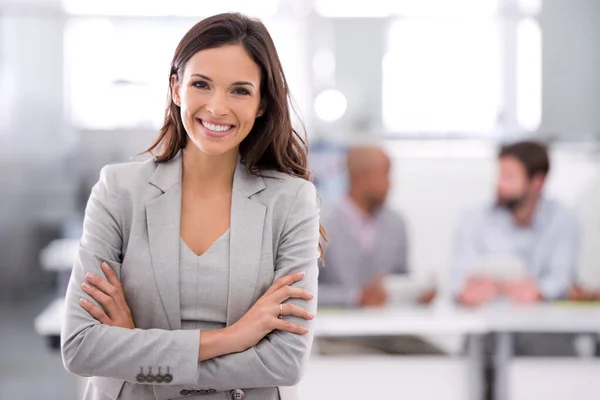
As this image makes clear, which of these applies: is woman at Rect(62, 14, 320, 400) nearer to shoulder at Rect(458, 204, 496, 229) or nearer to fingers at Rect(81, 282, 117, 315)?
fingers at Rect(81, 282, 117, 315)

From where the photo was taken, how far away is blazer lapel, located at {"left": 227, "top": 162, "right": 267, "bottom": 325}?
1582 mm

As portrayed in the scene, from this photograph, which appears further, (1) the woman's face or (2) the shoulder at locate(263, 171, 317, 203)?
(2) the shoulder at locate(263, 171, 317, 203)

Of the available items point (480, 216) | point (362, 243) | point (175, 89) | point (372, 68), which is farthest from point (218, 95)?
point (372, 68)

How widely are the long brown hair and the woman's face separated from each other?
23mm

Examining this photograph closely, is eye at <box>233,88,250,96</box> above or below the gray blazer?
above

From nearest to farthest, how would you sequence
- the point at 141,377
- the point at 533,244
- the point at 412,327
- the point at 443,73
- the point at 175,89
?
the point at 141,377 → the point at 175,89 → the point at 412,327 → the point at 533,244 → the point at 443,73

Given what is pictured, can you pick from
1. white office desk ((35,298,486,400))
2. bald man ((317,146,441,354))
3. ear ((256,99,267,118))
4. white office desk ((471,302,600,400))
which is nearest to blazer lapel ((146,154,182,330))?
ear ((256,99,267,118))

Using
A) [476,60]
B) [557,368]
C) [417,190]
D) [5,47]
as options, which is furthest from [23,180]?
[557,368]

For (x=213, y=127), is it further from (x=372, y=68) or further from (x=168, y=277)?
(x=372, y=68)

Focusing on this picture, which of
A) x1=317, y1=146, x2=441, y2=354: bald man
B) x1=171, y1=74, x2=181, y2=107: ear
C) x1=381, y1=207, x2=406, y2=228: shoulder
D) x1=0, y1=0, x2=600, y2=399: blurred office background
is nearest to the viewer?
x1=171, y1=74, x2=181, y2=107: ear

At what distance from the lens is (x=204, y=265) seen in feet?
5.20

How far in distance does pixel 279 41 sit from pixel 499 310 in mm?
1980

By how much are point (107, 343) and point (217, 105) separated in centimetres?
52

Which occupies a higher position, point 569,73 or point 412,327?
point 569,73
